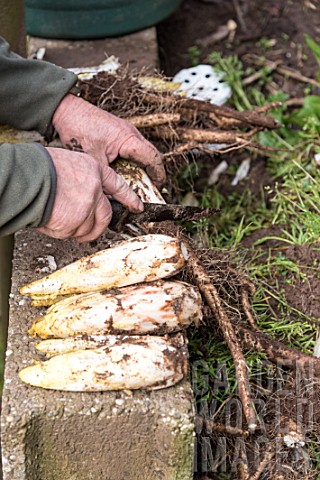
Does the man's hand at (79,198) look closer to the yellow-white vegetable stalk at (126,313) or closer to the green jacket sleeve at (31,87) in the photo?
the yellow-white vegetable stalk at (126,313)

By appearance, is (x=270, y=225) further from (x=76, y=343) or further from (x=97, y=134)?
(x=76, y=343)

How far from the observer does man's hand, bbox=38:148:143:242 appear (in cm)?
185

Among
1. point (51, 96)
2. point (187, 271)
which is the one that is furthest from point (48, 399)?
point (51, 96)

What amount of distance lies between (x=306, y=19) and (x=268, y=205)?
1.51m

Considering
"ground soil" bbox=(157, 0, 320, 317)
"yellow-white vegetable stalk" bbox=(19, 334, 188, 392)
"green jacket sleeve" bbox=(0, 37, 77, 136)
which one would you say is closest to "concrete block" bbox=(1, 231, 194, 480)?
"yellow-white vegetable stalk" bbox=(19, 334, 188, 392)

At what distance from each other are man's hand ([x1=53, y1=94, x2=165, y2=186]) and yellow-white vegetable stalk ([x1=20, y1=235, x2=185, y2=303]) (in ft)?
1.45

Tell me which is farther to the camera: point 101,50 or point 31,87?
point 101,50

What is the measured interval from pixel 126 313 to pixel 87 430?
327mm

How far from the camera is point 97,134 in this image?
231cm

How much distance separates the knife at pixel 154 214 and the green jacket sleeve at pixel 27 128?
25 cm

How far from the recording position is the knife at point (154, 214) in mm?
2035

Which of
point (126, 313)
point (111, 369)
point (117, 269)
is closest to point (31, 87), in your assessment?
point (117, 269)

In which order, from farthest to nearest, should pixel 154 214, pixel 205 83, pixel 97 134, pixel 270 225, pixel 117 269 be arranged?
1. pixel 205 83
2. pixel 270 225
3. pixel 97 134
4. pixel 154 214
5. pixel 117 269

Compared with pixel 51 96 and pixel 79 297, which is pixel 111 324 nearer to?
pixel 79 297
